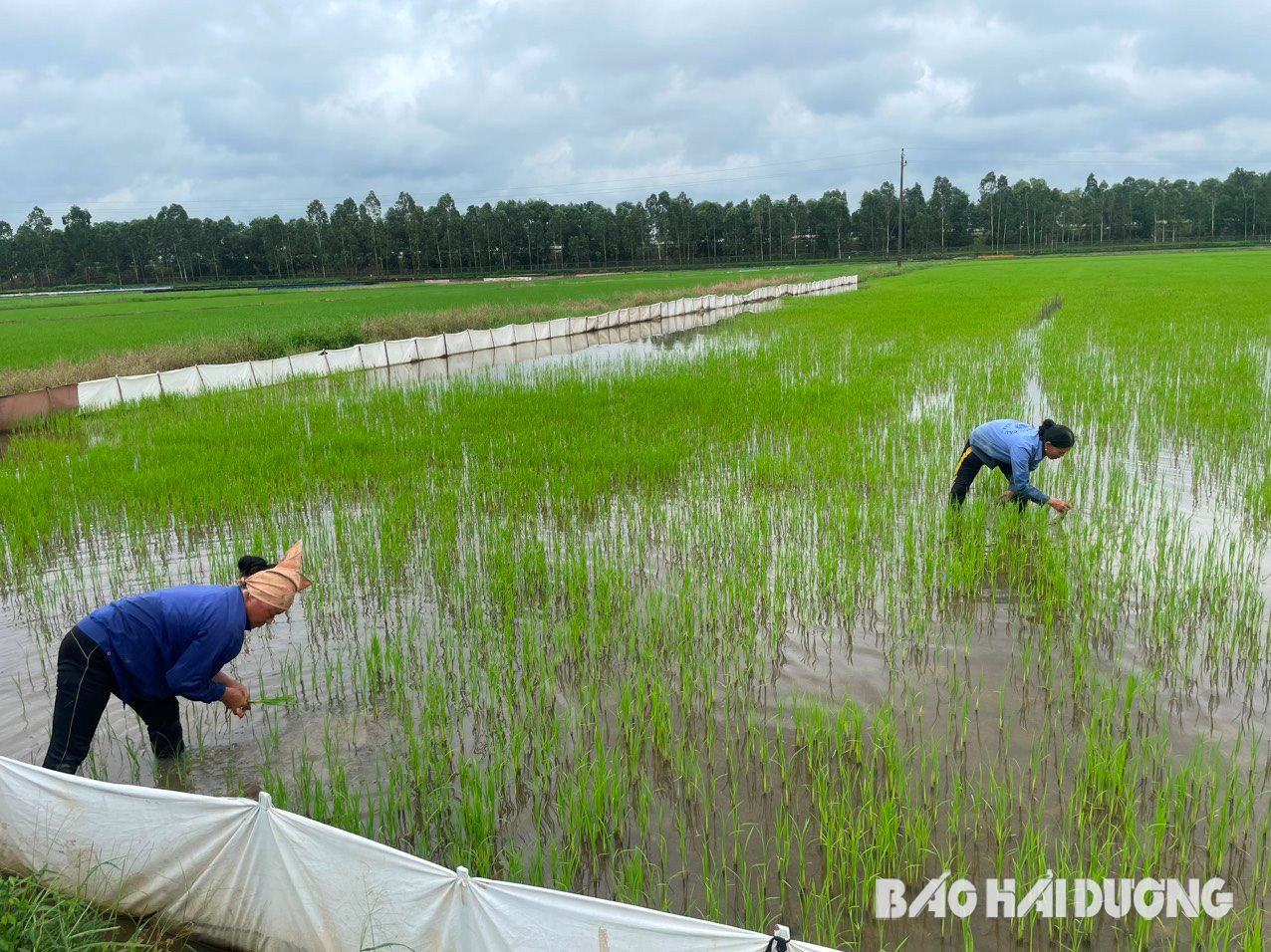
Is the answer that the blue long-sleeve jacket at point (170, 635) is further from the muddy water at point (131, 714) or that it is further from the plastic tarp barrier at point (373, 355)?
the plastic tarp barrier at point (373, 355)

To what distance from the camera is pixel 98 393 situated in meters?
11.7

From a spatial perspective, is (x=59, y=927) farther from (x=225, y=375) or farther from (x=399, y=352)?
(x=399, y=352)

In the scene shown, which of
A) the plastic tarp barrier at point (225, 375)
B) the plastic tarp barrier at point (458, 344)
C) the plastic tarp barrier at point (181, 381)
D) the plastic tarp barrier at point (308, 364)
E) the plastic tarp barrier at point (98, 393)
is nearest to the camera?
the plastic tarp barrier at point (98, 393)

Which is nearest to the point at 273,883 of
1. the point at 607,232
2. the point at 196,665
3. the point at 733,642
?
the point at 196,665

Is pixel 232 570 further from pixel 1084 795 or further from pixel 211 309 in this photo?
pixel 211 309

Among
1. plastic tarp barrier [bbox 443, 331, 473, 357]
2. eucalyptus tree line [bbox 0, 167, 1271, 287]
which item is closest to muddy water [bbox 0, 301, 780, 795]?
plastic tarp barrier [bbox 443, 331, 473, 357]

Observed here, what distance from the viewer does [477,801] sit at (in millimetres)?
2881

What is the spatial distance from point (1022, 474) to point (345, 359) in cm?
1312

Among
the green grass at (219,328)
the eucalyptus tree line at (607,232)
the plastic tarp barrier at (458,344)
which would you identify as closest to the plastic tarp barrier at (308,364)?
the green grass at (219,328)

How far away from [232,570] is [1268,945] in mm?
5145

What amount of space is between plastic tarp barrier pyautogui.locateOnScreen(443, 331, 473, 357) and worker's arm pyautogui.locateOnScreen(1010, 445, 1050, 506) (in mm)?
15138

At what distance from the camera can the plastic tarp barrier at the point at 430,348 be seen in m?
17.6

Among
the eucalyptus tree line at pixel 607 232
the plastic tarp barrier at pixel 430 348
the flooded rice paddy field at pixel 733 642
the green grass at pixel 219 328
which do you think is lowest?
the flooded rice paddy field at pixel 733 642

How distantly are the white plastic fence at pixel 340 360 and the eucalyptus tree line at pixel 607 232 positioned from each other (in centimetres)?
5101
